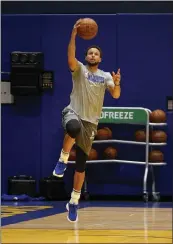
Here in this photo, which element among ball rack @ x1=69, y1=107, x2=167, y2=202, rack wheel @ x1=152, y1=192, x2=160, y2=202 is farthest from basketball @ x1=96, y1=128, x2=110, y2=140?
rack wheel @ x1=152, y1=192, x2=160, y2=202

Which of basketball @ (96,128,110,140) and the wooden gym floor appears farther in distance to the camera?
basketball @ (96,128,110,140)

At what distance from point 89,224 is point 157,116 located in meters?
4.94

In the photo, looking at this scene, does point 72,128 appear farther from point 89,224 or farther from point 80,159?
point 89,224

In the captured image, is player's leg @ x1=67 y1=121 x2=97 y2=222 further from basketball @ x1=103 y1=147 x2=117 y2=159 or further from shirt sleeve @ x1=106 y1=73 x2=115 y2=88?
basketball @ x1=103 y1=147 x2=117 y2=159

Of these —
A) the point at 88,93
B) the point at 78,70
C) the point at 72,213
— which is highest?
the point at 78,70

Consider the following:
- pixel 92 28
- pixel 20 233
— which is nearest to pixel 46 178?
pixel 20 233

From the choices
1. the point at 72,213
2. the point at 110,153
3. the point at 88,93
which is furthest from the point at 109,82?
the point at 110,153

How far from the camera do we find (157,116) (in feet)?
40.9

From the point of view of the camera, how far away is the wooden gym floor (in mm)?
6312

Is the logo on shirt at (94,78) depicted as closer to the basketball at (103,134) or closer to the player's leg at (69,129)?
the player's leg at (69,129)

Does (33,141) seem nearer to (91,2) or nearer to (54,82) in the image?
(54,82)

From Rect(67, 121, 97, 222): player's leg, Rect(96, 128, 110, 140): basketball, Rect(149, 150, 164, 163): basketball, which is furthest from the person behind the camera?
Rect(96, 128, 110, 140): basketball

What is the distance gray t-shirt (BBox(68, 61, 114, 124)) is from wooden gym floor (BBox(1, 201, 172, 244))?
1256 mm

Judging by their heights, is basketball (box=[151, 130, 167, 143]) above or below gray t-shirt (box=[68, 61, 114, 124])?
below
